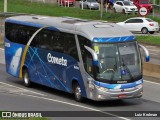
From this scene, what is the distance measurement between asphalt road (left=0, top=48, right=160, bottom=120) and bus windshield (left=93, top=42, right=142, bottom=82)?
1.08 m

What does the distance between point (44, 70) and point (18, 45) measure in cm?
259

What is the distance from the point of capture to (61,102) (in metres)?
21.8

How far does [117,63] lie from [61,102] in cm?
258

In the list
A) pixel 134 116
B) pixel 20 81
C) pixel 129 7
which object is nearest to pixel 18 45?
pixel 20 81

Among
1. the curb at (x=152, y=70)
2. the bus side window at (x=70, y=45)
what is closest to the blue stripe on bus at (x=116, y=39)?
the bus side window at (x=70, y=45)

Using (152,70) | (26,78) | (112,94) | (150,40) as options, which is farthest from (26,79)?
(150,40)

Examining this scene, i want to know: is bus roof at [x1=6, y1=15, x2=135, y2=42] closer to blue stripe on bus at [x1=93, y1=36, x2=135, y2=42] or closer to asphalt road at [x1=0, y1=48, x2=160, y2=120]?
blue stripe on bus at [x1=93, y1=36, x2=135, y2=42]

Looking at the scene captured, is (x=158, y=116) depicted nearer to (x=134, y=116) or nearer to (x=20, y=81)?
(x=134, y=116)

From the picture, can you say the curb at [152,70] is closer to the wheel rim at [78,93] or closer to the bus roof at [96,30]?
the bus roof at [96,30]

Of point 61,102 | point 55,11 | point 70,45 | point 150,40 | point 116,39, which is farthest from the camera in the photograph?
point 55,11

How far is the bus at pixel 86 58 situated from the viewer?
20.8m

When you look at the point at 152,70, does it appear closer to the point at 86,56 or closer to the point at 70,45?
the point at 70,45

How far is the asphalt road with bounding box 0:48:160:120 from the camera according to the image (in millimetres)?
Result: 20031

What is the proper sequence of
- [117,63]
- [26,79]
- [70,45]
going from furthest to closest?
[26,79]
[70,45]
[117,63]
